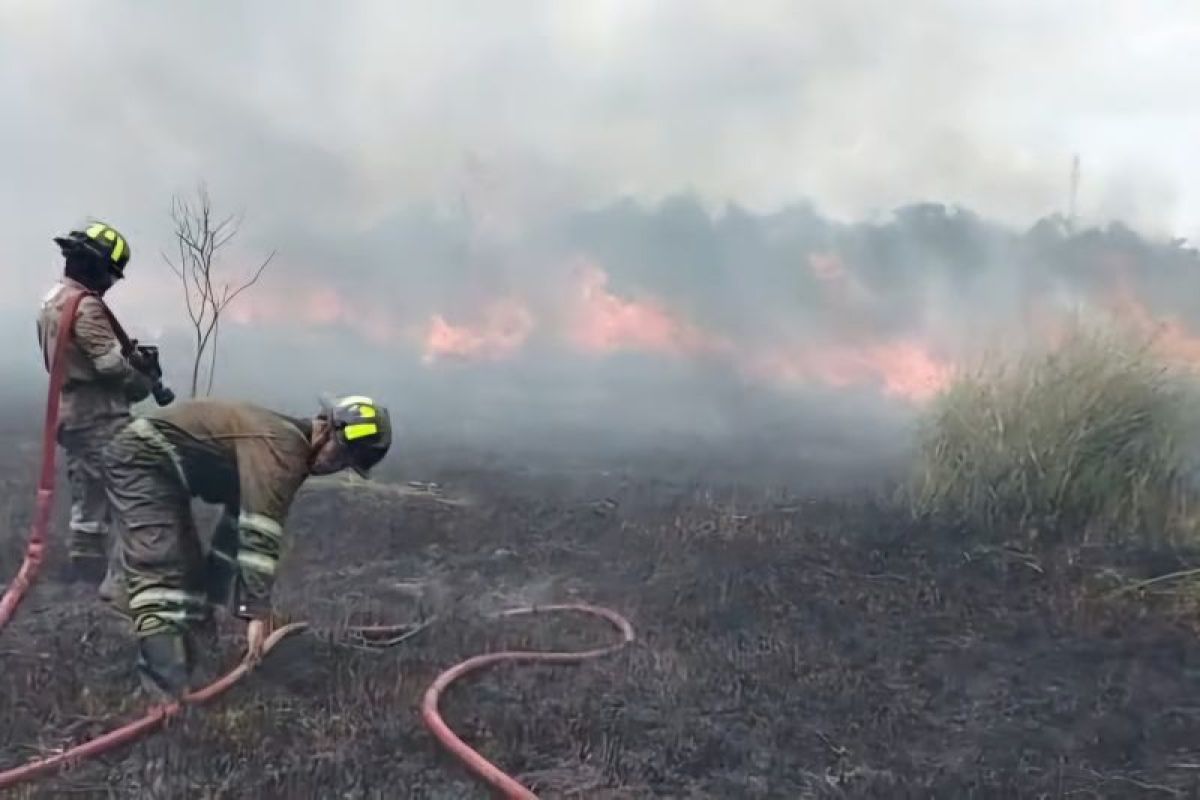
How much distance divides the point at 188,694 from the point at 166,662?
158 mm

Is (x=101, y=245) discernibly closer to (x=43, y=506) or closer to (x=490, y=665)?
(x=43, y=506)

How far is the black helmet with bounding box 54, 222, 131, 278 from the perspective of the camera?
20.0 ft

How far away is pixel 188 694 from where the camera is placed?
15.8ft

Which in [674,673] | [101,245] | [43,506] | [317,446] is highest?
[101,245]

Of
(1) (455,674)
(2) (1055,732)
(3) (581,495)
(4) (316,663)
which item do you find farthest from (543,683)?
(3) (581,495)

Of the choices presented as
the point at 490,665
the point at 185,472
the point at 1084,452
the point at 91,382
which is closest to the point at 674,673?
the point at 490,665

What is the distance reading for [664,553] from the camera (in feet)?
27.7

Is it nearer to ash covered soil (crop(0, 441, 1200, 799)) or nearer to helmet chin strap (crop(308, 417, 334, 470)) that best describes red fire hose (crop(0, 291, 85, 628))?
ash covered soil (crop(0, 441, 1200, 799))

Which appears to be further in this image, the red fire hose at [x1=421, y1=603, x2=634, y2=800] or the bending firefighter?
the bending firefighter

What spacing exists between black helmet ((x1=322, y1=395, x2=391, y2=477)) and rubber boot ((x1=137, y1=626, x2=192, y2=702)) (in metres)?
0.99

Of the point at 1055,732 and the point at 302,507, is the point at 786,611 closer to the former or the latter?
the point at 1055,732

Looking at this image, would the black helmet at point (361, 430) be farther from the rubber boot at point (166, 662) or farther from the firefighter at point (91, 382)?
the firefighter at point (91, 382)

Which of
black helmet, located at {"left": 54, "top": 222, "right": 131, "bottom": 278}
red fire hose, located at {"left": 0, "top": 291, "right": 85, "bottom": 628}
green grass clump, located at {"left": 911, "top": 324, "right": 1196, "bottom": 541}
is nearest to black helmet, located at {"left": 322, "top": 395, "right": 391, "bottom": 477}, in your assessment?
red fire hose, located at {"left": 0, "top": 291, "right": 85, "bottom": 628}

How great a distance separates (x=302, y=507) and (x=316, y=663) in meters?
4.47
